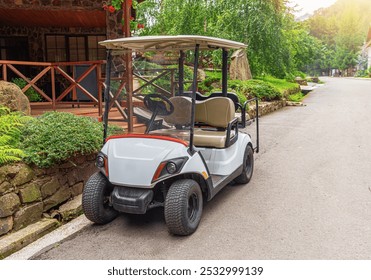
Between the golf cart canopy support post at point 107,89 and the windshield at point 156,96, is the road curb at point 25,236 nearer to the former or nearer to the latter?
the golf cart canopy support post at point 107,89

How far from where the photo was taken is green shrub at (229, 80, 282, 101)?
46.5 ft

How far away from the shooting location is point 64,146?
493 centimetres

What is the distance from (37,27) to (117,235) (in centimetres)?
1066

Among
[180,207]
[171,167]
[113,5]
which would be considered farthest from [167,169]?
[113,5]

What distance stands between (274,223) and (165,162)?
1.46 metres

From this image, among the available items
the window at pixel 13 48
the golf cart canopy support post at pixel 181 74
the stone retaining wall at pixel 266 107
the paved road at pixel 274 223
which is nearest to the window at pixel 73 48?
the window at pixel 13 48

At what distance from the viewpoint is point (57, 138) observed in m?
5.02

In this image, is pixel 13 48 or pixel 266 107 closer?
pixel 13 48

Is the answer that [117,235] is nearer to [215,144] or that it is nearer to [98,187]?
[98,187]

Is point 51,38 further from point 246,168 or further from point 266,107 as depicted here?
point 246,168

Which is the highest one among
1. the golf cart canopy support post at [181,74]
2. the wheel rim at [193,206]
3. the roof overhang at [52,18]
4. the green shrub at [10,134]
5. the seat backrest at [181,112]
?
the roof overhang at [52,18]

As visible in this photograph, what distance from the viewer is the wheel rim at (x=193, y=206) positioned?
432 centimetres

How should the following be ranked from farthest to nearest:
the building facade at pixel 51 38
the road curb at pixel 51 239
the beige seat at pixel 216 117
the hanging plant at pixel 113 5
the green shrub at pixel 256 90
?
the green shrub at pixel 256 90
the building facade at pixel 51 38
the hanging plant at pixel 113 5
the beige seat at pixel 216 117
the road curb at pixel 51 239

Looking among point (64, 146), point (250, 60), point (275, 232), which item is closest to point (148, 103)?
point (64, 146)
